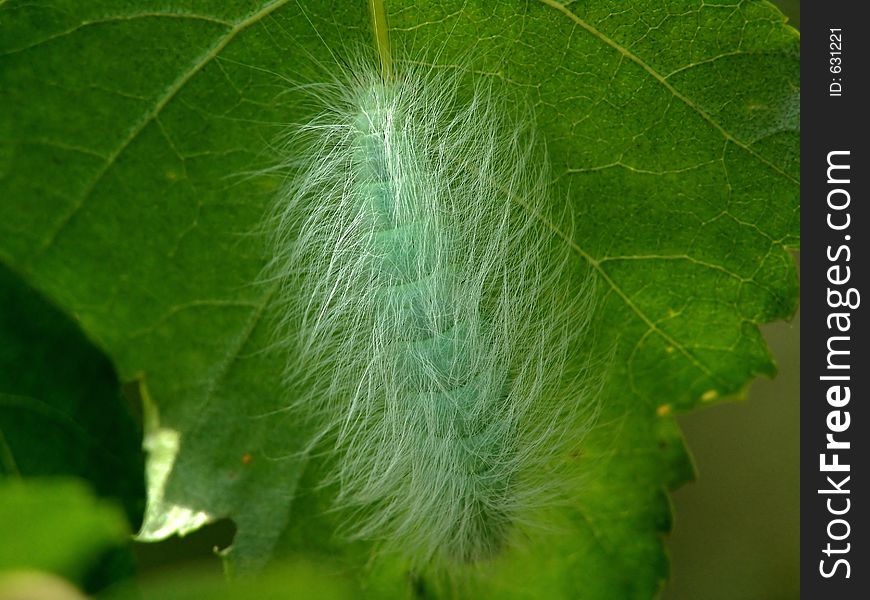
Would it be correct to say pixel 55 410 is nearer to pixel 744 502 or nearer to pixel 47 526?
pixel 47 526

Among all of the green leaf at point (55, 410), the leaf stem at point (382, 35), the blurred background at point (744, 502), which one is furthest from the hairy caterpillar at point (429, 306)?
the blurred background at point (744, 502)

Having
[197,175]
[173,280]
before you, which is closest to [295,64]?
[197,175]

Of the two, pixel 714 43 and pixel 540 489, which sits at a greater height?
pixel 714 43

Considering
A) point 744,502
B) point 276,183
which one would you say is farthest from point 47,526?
point 744,502

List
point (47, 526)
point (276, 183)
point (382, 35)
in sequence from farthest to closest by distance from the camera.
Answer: point (276, 183)
point (382, 35)
point (47, 526)

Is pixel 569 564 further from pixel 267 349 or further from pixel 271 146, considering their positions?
pixel 271 146

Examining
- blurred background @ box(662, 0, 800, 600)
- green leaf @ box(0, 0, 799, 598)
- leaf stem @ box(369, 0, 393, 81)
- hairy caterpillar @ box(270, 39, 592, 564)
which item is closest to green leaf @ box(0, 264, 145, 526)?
green leaf @ box(0, 0, 799, 598)
